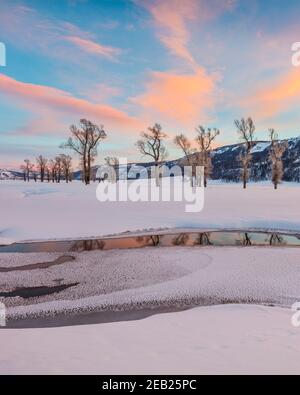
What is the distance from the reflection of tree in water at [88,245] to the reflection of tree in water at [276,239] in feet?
24.1

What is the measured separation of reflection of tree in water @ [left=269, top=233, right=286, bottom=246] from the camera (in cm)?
1350

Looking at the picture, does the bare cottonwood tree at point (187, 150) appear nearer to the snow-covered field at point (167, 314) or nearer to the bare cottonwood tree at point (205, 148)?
the bare cottonwood tree at point (205, 148)

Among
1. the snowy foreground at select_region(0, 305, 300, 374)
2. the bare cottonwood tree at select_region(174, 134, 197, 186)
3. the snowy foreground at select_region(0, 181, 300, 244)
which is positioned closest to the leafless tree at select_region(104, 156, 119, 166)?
the bare cottonwood tree at select_region(174, 134, 197, 186)

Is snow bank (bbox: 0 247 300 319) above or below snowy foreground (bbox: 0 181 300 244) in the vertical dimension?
below

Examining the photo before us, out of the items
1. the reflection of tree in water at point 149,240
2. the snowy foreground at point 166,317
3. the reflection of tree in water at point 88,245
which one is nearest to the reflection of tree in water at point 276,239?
the snowy foreground at point 166,317

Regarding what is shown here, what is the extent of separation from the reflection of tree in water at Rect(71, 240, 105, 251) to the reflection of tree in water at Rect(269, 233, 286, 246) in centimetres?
735

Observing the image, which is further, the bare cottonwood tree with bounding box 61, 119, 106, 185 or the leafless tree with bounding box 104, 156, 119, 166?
the leafless tree with bounding box 104, 156, 119, 166

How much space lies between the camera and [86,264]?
1056 cm

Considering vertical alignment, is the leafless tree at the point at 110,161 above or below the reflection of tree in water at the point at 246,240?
above

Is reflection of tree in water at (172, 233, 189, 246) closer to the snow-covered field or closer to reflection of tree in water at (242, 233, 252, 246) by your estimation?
the snow-covered field

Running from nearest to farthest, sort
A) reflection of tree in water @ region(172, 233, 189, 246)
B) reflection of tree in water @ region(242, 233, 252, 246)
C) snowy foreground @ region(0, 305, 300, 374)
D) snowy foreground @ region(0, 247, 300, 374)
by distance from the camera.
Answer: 1. snowy foreground @ region(0, 305, 300, 374)
2. snowy foreground @ region(0, 247, 300, 374)
3. reflection of tree in water @ region(242, 233, 252, 246)
4. reflection of tree in water @ region(172, 233, 189, 246)

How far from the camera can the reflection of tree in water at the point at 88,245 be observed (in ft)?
43.2
